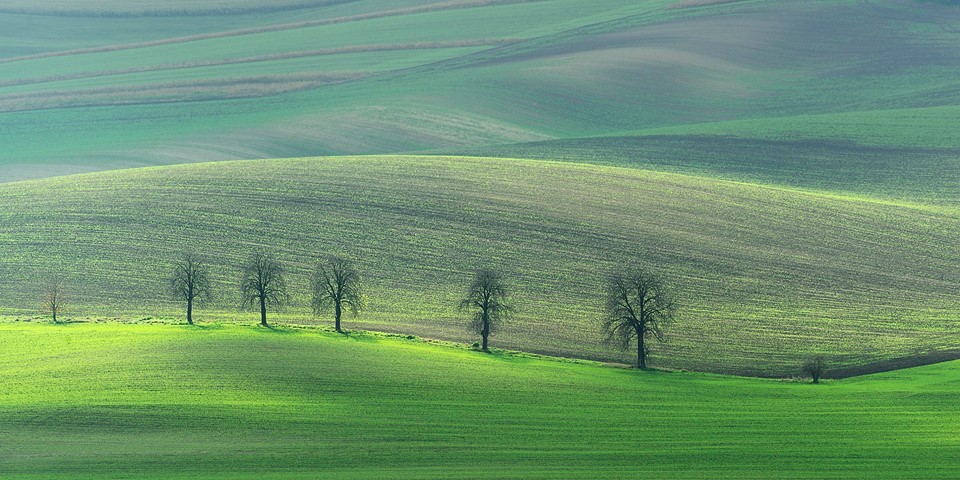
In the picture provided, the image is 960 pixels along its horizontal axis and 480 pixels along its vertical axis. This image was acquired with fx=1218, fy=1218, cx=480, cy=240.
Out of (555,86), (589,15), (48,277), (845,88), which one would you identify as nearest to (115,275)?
(48,277)

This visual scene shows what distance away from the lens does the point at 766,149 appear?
96312 millimetres

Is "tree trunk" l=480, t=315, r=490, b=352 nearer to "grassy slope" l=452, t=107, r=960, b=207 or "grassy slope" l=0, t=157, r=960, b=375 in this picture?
"grassy slope" l=0, t=157, r=960, b=375

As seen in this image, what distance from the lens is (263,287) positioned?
58688mm

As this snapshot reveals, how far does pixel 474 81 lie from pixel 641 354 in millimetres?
68695

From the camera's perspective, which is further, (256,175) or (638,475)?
(256,175)

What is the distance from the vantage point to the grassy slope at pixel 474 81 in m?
107

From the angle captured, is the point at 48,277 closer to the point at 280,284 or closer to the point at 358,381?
the point at 280,284

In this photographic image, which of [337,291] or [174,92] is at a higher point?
[174,92]

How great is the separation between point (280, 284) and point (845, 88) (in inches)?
2918

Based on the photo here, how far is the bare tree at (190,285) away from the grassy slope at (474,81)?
38794 mm

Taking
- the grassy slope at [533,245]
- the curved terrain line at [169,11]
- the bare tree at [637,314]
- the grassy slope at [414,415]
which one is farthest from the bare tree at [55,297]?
the curved terrain line at [169,11]

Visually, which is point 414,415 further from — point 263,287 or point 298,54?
point 298,54

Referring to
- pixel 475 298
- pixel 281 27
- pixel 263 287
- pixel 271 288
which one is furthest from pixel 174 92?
pixel 475 298

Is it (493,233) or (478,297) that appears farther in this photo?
(493,233)
